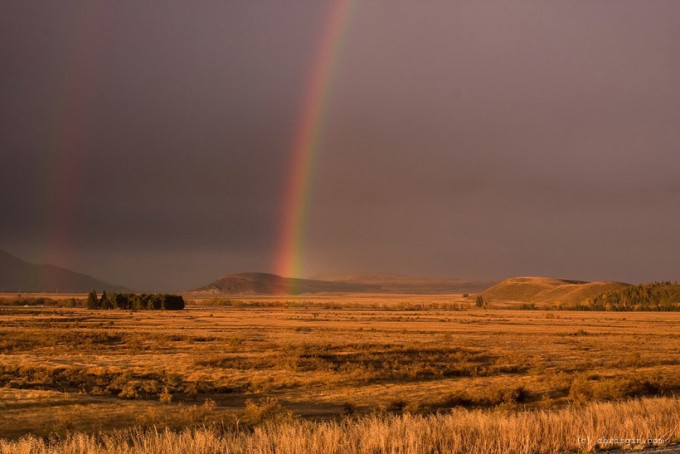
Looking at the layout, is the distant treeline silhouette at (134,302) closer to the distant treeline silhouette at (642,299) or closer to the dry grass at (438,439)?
the distant treeline silhouette at (642,299)

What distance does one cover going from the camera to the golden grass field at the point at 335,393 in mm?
13656

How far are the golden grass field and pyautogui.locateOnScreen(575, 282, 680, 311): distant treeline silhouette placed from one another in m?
95.3

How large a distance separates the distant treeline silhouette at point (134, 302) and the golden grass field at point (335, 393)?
→ 257ft

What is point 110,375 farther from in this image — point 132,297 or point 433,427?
point 132,297

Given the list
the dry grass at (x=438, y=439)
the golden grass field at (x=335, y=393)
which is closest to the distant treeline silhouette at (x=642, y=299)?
the golden grass field at (x=335, y=393)

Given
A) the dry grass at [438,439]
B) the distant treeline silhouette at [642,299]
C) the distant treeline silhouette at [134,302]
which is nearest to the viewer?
the dry grass at [438,439]

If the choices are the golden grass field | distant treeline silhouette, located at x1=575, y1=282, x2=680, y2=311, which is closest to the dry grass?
the golden grass field

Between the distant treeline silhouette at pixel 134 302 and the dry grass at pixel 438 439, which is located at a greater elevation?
the dry grass at pixel 438 439

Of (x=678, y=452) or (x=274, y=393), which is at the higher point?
(x=678, y=452)

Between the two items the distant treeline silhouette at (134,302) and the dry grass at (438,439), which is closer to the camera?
the dry grass at (438,439)

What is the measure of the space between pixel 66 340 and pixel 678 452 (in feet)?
168

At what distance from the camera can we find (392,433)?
13.5 m

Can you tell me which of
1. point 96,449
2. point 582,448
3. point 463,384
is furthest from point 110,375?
point 582,448

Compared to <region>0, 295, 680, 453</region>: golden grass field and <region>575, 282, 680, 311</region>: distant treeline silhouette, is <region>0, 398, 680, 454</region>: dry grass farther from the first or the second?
A: <region>575, 282, 680, 311</region>: distant treeline silhouette
